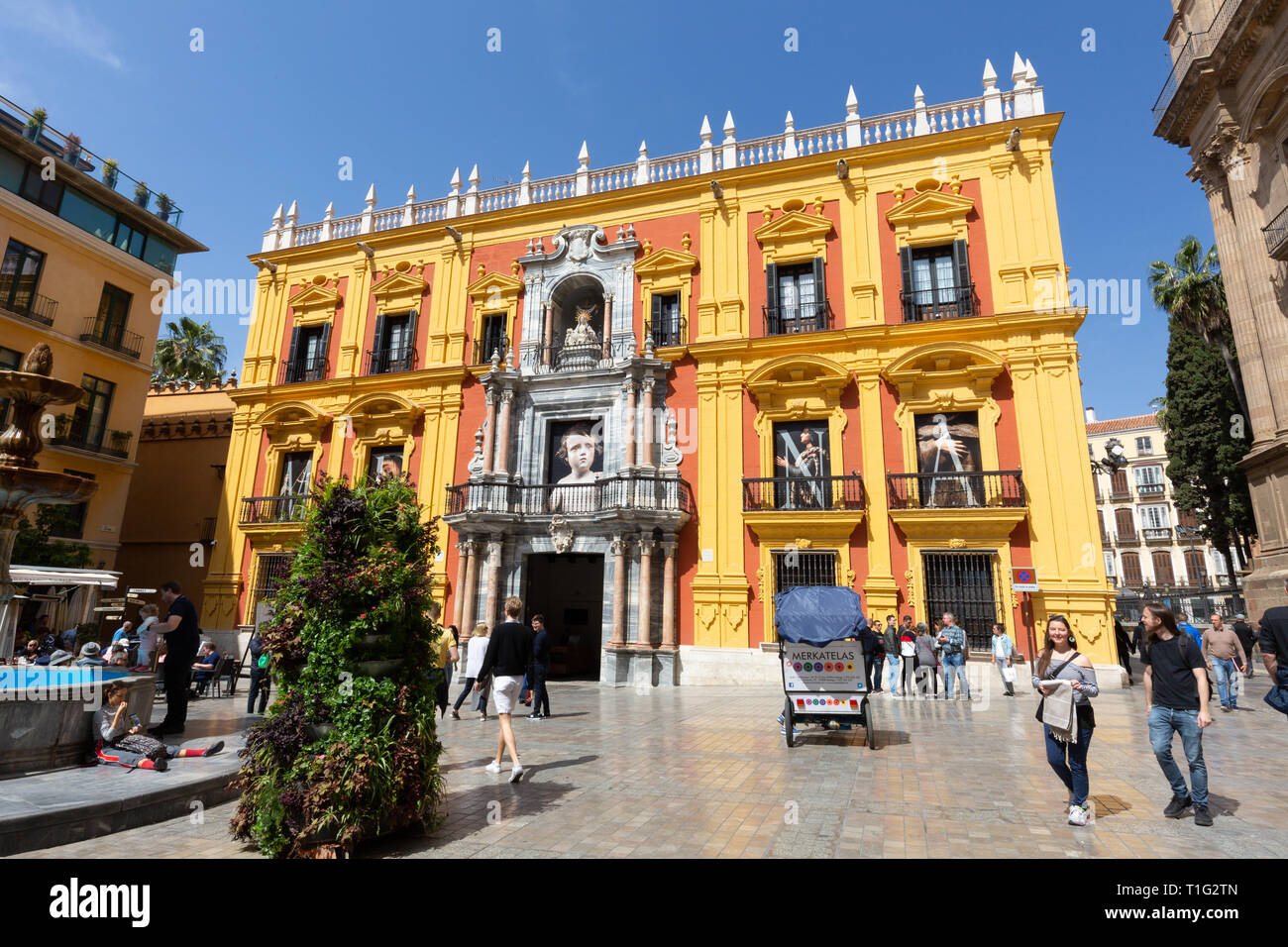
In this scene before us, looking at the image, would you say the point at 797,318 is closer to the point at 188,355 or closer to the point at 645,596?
the point at 645,596

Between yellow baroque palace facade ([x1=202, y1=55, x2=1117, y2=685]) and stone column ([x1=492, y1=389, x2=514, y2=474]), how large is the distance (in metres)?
0.07

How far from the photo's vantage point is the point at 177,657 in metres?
7.86

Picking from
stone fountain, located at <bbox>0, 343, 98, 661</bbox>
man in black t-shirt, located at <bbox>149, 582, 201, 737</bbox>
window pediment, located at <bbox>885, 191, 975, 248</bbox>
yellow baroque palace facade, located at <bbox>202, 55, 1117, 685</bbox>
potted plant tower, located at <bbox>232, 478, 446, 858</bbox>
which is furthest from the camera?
window pediment, located at <bbox>885, 191, 975, 248</bbox>

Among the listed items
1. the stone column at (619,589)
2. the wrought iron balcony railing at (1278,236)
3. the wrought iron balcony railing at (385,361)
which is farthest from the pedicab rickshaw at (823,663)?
the wrought iron balcony railing at (385,361)

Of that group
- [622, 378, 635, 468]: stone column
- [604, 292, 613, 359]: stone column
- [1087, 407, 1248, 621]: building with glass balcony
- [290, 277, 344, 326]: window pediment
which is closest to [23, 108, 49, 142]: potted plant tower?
[290, 277, 344, 326]: window pediment

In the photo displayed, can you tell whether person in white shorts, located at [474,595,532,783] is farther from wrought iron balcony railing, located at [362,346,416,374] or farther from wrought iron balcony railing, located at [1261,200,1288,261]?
wrought iron balcony railing, located at [1261,200,1288,261]

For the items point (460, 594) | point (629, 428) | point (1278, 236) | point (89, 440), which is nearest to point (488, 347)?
point (629, 428)

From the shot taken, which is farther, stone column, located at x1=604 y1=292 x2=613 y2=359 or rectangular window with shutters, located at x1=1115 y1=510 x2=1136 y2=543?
rectangular window with shutters, located at x1=1115 y1=510 x2=1136 y2=543

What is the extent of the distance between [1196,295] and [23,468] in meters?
35.6

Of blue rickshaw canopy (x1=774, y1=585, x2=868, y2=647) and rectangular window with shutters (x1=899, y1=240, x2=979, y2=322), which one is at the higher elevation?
rectangular window with shutters (x1=899, y1=240, x2=979, y2=322)

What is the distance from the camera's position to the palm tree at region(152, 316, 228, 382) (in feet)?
99.6
